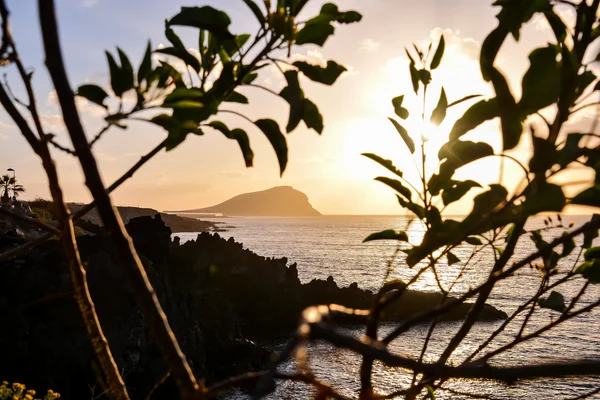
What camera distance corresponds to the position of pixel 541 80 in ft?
3.06

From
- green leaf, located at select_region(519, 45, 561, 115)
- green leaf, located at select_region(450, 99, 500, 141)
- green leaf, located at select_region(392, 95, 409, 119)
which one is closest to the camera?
green leaf, located at select_region(519, 45, 561, 115)

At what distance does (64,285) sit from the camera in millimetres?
14523

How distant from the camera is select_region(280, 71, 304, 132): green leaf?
1024mm

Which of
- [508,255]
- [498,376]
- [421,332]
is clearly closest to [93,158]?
[498,376]

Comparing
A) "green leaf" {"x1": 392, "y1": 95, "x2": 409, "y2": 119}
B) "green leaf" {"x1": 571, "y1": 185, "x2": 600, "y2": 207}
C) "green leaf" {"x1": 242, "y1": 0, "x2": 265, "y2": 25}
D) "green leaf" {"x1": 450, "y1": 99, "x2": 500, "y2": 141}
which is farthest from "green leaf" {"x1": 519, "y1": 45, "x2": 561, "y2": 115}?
"green leaf" {"x1": 392, "y1": 95, "x2": 409, "y2": 119}

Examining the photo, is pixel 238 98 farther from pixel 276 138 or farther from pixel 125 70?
pixel 125 70

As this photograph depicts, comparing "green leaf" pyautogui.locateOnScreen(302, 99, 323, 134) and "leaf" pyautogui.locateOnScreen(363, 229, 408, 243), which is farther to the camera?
"leaf" pyautogui.locateOnScreen(363, 229, 408, 243)

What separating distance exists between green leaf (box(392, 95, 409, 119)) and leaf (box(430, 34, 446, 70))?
171 mm

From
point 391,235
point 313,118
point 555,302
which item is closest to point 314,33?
point 313,118

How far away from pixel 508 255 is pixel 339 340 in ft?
3.19

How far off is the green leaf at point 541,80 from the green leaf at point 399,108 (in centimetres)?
83

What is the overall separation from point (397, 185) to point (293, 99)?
72 centimetres

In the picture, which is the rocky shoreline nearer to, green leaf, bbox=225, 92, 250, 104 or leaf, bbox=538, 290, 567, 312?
leaf, bbox=538, 290, 567, 312

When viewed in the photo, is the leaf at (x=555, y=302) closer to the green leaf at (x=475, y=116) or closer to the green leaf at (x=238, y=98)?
the green leaf at (x=475, y=116)
